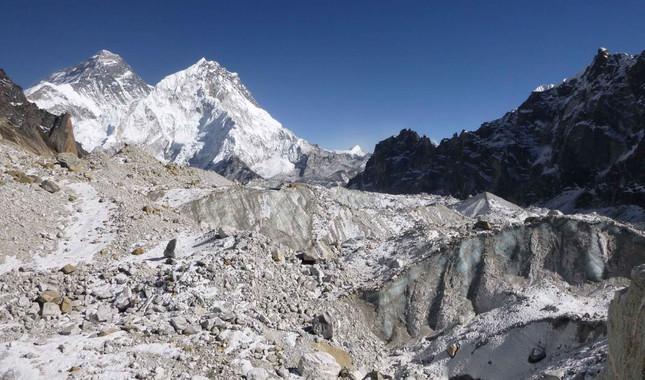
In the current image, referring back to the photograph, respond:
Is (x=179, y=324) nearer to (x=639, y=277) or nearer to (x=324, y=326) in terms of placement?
(x=324, y=326)

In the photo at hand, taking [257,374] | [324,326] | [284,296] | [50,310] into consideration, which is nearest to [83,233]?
[50,310]

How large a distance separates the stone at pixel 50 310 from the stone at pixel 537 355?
533 inches

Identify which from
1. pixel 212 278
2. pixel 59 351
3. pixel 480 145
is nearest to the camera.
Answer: pixel 59 351

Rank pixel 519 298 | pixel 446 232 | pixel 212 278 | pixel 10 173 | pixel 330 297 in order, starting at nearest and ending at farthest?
pixel 212 278 < pixel 519 298 < pixel 330 297 < pixel 10 173 < pixel 446 232

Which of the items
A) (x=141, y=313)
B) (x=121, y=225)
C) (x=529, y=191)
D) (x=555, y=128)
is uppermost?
(x=555, y=128)

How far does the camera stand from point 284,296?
17.4m

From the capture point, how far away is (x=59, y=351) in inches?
499

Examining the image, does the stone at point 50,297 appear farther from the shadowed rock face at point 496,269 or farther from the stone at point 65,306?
the shadowed rock face at point 496,269

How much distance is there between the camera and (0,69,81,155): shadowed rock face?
200ft

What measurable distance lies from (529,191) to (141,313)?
124m

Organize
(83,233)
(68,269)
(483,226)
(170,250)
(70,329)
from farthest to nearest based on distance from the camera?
(483,226), (83,233), (170,250), (68,269), (70,329)

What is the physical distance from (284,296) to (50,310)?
702 centimetres

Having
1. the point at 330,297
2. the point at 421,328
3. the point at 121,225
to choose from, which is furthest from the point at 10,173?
the point at 421,328

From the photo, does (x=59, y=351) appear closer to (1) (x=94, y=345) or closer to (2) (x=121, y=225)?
(1) (x=94, y=345)
